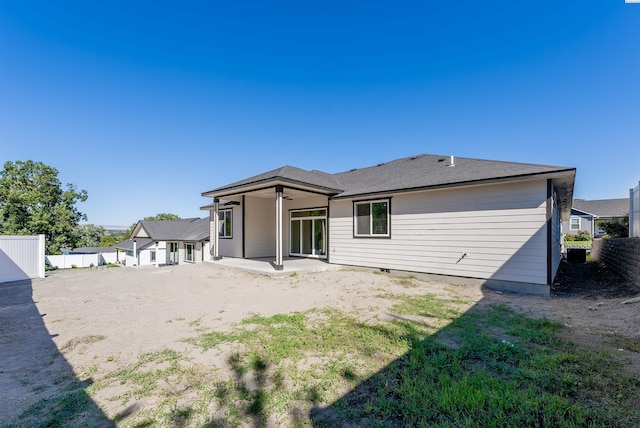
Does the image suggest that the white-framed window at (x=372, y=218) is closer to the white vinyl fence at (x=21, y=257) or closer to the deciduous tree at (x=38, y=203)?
the white vinyl fence at (x=21, y=257)

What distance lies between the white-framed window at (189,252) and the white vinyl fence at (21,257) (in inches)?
547

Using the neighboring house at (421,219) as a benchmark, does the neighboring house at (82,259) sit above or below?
below

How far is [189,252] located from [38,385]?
74.5 feet

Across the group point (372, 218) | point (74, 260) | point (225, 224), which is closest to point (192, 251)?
point (225, 224)

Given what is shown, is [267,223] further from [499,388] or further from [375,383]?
[499,388]

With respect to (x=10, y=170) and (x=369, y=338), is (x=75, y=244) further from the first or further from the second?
(x=369, y=338)

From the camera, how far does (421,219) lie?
29.8ft

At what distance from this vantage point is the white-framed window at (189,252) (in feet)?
76.8

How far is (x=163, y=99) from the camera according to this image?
523 inches

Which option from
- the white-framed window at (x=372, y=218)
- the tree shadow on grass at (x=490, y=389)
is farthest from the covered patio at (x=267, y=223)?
the tree shadow on grass at (x=490, y=389)

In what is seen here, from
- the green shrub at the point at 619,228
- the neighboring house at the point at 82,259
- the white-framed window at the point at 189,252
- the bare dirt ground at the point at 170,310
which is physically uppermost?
the green shrub at the point at 619,228

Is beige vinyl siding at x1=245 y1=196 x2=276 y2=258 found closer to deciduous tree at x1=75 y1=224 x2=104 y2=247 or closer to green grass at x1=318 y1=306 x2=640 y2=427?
green grass at x1=318 y1=306 x2=640 y2=427

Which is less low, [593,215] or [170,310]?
[593,215]

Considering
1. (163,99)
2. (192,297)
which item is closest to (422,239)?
(192,297)
